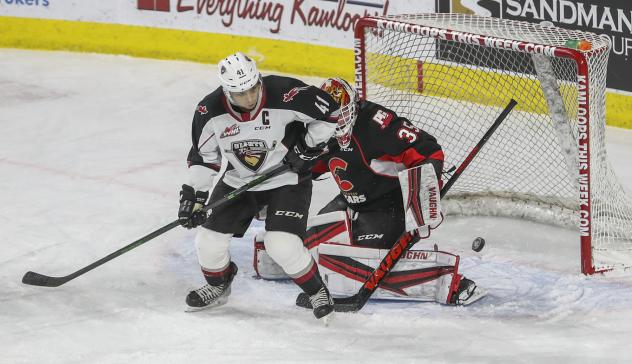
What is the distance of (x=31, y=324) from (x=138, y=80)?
3.48 metres

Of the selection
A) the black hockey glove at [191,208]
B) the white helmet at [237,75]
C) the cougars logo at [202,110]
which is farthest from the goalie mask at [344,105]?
the black hockey glove at [191,208]

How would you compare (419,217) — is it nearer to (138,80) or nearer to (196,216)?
(196,216)

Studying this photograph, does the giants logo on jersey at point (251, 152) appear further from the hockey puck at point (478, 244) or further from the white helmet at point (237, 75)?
the hockey puck at point (478, 244)

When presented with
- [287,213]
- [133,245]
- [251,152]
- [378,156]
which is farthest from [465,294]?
[133,245]

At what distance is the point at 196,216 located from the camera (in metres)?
4.24

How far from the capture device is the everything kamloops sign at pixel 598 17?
621 centimetres

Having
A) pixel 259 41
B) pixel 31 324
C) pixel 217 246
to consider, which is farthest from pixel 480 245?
pixel 259 41

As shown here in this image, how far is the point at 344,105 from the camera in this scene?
4223mm

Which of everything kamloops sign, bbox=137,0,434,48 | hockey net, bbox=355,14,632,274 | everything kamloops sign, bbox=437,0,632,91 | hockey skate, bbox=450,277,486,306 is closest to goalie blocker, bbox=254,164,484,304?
hockey skate, bbox=450,277,486,306

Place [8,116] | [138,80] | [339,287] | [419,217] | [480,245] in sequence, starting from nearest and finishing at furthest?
[419,217] < [339,287] < [480,245] < [8,116] < [138,80]

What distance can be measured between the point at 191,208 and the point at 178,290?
0.52 meters

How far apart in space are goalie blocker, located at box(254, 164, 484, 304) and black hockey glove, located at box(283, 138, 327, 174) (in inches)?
13.1

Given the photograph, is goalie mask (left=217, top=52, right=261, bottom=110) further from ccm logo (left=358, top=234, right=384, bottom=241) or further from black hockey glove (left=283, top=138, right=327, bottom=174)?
ccm logo (left=358, top=234, right=384, bottom=241)

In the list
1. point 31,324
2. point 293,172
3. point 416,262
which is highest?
point 293,172
